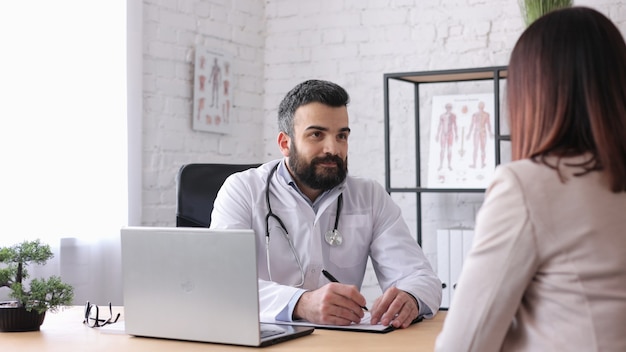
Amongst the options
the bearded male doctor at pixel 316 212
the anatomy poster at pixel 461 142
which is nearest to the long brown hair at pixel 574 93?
the bearded male doctor at pixel 316 212

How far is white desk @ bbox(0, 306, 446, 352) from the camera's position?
1.74 m

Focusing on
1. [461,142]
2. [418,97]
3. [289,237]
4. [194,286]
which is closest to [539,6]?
[461,142]

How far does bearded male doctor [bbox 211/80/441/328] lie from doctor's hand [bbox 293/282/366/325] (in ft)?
1.35

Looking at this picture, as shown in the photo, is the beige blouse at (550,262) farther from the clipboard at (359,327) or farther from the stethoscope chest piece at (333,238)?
the stethoscope chest piece at (333,238)

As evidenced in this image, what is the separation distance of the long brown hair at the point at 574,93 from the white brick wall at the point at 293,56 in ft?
8.68

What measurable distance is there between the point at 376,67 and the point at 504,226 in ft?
10.1

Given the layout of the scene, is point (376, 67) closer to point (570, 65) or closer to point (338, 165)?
point (338, 165)

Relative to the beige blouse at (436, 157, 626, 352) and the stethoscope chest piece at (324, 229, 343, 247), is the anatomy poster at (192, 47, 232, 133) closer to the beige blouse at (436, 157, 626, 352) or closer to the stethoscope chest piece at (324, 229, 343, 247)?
the stethoscope chest piece at (324, 229, 343, 247)

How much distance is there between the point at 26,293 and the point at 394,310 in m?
0.87

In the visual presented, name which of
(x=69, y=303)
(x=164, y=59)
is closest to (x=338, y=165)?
(x=69, y=303)

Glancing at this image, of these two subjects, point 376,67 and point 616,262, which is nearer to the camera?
point 616,262

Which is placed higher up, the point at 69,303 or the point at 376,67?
the point at 376,67

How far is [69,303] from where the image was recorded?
6.79 feet

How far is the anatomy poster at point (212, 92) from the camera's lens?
4051 mm
